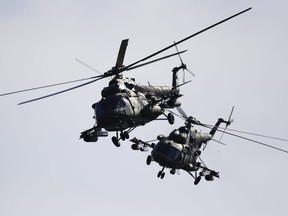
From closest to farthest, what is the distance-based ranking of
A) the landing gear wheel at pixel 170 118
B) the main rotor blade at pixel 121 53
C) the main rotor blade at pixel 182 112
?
the main rotor blade at pixel 121 53
the landing gear wheel at pixel 170 118
the main rotor blade at pixel 182 112

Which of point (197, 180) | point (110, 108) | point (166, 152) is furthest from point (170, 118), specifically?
point (197, 180)

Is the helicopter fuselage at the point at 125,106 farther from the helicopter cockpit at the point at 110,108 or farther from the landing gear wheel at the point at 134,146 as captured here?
the landing gear wheel at the point at 134,146

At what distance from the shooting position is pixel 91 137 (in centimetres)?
5116

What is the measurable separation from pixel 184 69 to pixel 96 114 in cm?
1777

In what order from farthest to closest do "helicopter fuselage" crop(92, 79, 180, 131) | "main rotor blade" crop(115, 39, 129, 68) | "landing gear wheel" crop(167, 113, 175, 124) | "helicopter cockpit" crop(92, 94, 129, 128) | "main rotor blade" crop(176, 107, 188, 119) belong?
"main rotor blade" crop(176, 107, 188, 119) → "landing gear wheel" crop(167, 113, 175, 124) → "helicopter fuselage" crop(92, 79, 180, 131) → "helicopter cockpit" crop(92, 94, 129, 128) → "main rotor blade" crop(115, 39, 129, 68)

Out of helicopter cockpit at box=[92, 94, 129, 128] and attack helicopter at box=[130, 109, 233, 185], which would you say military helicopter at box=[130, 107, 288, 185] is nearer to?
attack helicopter at box=[130, 109, 233, 185]

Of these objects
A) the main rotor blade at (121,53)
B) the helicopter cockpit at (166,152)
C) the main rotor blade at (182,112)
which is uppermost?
the main rotor blade at (121,53)

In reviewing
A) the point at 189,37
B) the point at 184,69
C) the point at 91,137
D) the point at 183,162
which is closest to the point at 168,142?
the point at 183,162

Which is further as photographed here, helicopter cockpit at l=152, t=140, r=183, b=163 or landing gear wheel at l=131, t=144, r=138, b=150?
helicopter cockpit at l=152, t=140, r=183, b=163

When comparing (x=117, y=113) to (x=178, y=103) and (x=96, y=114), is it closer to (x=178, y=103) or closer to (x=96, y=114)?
(x=96, y=114)

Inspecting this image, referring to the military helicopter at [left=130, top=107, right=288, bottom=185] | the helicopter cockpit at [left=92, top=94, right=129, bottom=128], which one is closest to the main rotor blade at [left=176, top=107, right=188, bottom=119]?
the military helicopter at [left=130, top=107, right=288, bottom=185]

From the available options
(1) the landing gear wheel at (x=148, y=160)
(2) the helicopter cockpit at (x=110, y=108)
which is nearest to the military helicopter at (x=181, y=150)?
(1) the landing gear wheel at (x=148, y=160)

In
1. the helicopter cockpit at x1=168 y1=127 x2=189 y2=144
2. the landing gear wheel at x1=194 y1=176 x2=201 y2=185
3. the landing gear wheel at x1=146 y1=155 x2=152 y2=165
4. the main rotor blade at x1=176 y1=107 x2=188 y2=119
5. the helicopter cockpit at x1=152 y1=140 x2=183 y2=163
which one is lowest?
the landing gear wheel at x1=194 y1=176 x2=201 y2=185

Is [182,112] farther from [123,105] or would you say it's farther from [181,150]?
[123,105]
